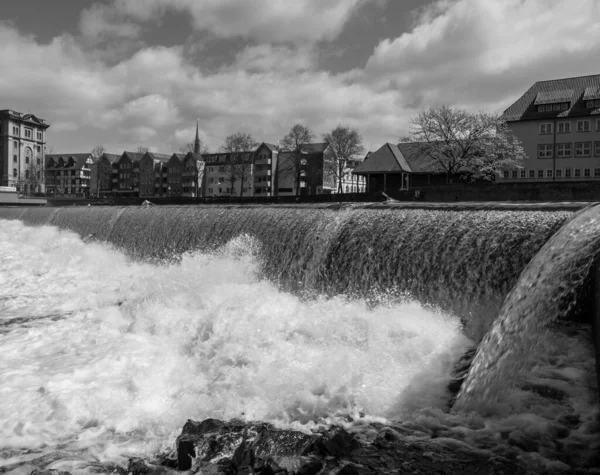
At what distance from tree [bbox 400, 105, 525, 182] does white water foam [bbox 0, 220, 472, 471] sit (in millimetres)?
31346

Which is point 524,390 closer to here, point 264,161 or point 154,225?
point 154,225

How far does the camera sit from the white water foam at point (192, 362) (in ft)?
15.6

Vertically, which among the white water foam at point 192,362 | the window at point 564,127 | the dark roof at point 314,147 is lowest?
the white water foam at point 192,362

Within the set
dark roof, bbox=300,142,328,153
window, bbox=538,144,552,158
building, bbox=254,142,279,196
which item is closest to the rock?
window, bbox=538,144,552,158

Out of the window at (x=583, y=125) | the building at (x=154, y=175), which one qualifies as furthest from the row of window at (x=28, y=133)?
the window at (x=583, y=125)

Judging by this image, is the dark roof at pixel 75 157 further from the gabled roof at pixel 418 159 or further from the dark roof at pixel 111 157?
the gabled roof at pixel 418 159

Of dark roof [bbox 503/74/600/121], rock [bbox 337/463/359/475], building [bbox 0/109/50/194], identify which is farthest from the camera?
building [bbox 0/109/50/194]

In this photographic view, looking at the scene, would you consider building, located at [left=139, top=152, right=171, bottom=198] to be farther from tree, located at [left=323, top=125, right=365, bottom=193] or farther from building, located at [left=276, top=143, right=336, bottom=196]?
tree, located at [left=323, top=125, right=365, bottom=193]

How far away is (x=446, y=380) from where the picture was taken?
5480 millimetres

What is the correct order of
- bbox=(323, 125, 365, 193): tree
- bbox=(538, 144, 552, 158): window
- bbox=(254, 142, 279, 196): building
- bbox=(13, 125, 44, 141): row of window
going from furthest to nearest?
bbox=(13, 125, 44, 141): row of window < bbox=(254, 142, 279, 196): building < bbox=(323, 125, 365, 193): tree < bbox=(538, 144, 552, 158): window

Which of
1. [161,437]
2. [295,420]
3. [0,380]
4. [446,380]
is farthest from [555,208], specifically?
[0,380]

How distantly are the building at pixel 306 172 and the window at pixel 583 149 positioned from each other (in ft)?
92.9

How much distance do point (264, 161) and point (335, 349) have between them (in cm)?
7751

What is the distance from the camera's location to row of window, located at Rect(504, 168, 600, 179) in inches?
1758
